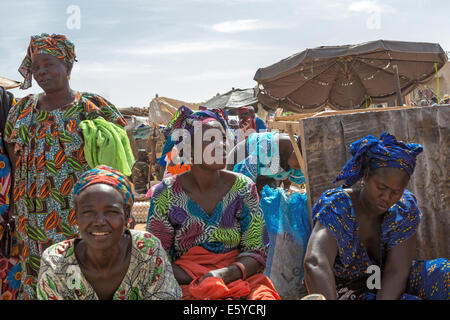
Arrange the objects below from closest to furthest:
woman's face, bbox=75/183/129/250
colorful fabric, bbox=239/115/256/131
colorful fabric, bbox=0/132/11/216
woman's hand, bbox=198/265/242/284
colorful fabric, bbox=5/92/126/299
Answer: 1. woman's face, bbox=75/183/129/250
2. woman's hand, bbox=198/265/242/284
3. colorful fabric, bbox=5/92/126/299
4. colorful fabric, bbox=0/132/11/216
5. colorful fabric, bbox=239/115/256/131

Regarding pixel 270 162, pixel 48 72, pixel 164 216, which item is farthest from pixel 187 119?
pixel 270 162

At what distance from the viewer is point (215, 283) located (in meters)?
2.45

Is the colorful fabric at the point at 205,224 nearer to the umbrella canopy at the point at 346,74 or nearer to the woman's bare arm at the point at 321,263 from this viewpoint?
the woman's bare arm at the point at 321,263

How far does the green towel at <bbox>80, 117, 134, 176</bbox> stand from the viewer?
323cm

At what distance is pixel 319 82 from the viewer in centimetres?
926

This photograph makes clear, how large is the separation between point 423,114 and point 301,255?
1359mm

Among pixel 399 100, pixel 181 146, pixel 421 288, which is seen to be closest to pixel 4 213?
pixel 181 146

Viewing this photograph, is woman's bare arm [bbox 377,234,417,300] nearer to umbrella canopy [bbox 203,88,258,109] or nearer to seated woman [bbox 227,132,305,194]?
seated woman [bbox 227,132,305,194]

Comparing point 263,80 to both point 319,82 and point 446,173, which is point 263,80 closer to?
point 319,82

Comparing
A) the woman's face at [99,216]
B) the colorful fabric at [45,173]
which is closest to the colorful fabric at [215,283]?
the woman's face at [99,216]

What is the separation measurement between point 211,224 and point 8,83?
2.66 meters

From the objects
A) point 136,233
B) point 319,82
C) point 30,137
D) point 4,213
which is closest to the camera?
point 136,233

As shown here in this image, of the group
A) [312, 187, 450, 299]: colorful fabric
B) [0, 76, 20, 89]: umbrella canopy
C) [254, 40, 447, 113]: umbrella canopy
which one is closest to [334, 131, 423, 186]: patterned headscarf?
[312, 187, 450, 299]: colorful fabric

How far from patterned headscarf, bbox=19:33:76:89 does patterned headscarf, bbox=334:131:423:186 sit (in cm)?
210
